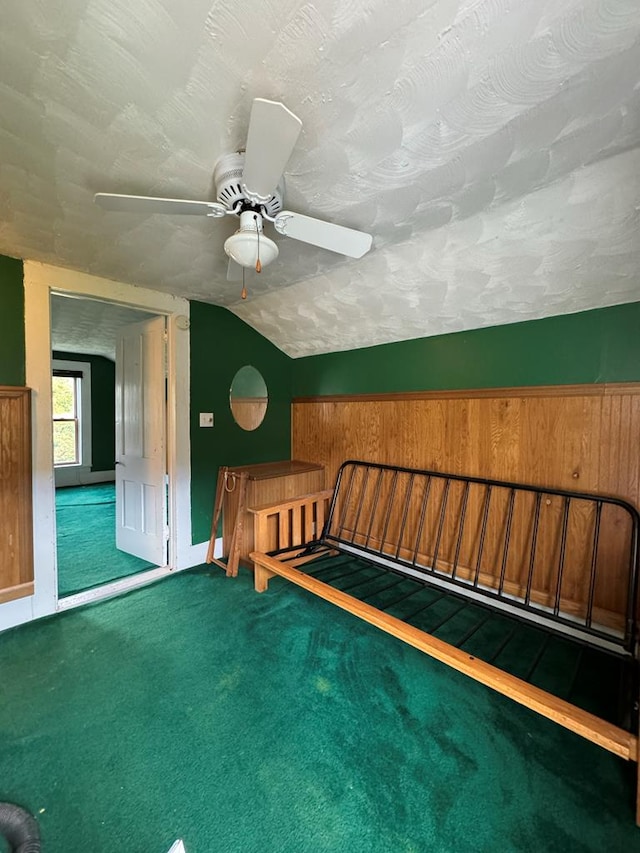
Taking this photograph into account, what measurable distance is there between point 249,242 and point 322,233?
308 millimetres

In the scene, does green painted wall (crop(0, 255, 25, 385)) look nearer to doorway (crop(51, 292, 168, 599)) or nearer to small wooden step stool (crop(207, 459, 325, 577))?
doorway (crop(51, 292, 168, 599))

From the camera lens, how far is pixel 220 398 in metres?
3.11

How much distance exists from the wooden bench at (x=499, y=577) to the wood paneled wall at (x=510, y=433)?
0.12 meters

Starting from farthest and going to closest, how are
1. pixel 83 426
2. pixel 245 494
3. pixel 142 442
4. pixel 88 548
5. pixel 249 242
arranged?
1. pixel 83 426
2. pixel 88 548
3. pixel 142 442
4. pixel 245 494
5. pixel 249 242

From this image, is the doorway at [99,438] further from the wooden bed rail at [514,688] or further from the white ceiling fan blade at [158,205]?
the wooden bed rail at [514,688]

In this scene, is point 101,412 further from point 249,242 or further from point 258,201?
point 258,201

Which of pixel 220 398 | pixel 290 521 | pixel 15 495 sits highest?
pixel 220 398

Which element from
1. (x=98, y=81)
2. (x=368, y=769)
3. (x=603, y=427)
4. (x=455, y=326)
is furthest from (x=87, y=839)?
(x=455, y=326)

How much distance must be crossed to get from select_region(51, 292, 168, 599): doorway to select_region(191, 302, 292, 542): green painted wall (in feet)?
0.88

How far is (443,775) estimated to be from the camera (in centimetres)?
124

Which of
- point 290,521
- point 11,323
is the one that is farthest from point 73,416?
point 290,521

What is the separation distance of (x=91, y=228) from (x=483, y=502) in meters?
2.83

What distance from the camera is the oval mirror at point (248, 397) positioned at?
127 inches

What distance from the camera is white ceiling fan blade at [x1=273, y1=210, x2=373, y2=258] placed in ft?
4.42
